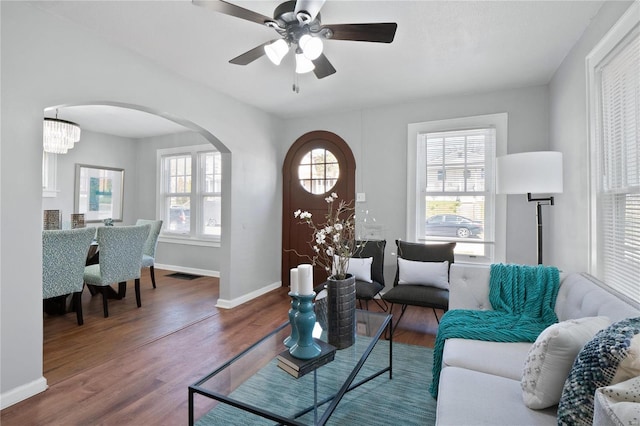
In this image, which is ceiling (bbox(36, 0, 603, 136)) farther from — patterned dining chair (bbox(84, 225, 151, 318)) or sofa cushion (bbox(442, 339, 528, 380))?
sofa cushion (bbox(442, 339, 528, 380))

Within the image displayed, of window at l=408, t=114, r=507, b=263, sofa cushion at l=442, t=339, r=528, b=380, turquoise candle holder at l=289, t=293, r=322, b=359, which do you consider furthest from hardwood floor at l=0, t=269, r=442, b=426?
sofa cushion at l=442, t=339, r=528, b=380

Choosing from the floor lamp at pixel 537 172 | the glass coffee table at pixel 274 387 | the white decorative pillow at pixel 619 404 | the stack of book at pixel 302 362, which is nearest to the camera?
the white decorative pillow at pixel 619 404

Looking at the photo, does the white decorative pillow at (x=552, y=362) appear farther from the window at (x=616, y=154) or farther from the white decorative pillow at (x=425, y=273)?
the white decorative pillow at (x=425, y=273)

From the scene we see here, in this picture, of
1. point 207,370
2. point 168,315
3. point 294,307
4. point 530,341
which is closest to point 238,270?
point 168,315

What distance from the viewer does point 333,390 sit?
1544 mm

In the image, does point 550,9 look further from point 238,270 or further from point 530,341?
point 238,270

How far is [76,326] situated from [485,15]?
440 centimetres

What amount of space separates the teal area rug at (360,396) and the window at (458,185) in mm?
1659

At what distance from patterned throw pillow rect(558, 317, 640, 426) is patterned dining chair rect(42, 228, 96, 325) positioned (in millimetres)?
3549

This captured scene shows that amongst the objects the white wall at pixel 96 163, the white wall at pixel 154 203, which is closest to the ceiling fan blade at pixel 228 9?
the white wall at pixel 154 203

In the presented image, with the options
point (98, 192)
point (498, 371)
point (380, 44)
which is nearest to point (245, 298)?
point (498, 371)

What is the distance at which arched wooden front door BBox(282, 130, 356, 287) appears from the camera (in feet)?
14.1

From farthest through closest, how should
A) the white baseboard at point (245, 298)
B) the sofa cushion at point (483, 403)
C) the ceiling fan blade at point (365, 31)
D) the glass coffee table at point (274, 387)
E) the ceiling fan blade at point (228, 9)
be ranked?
the white baseboard at point (245, 298) < the ceiling fan blade at point (365, 31) < the ceiling fan blade at point (228, 9) < the glass coffee table at point (274, 387) < the sofa cushion at point (483, 403)

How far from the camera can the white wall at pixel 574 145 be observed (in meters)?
2.24
